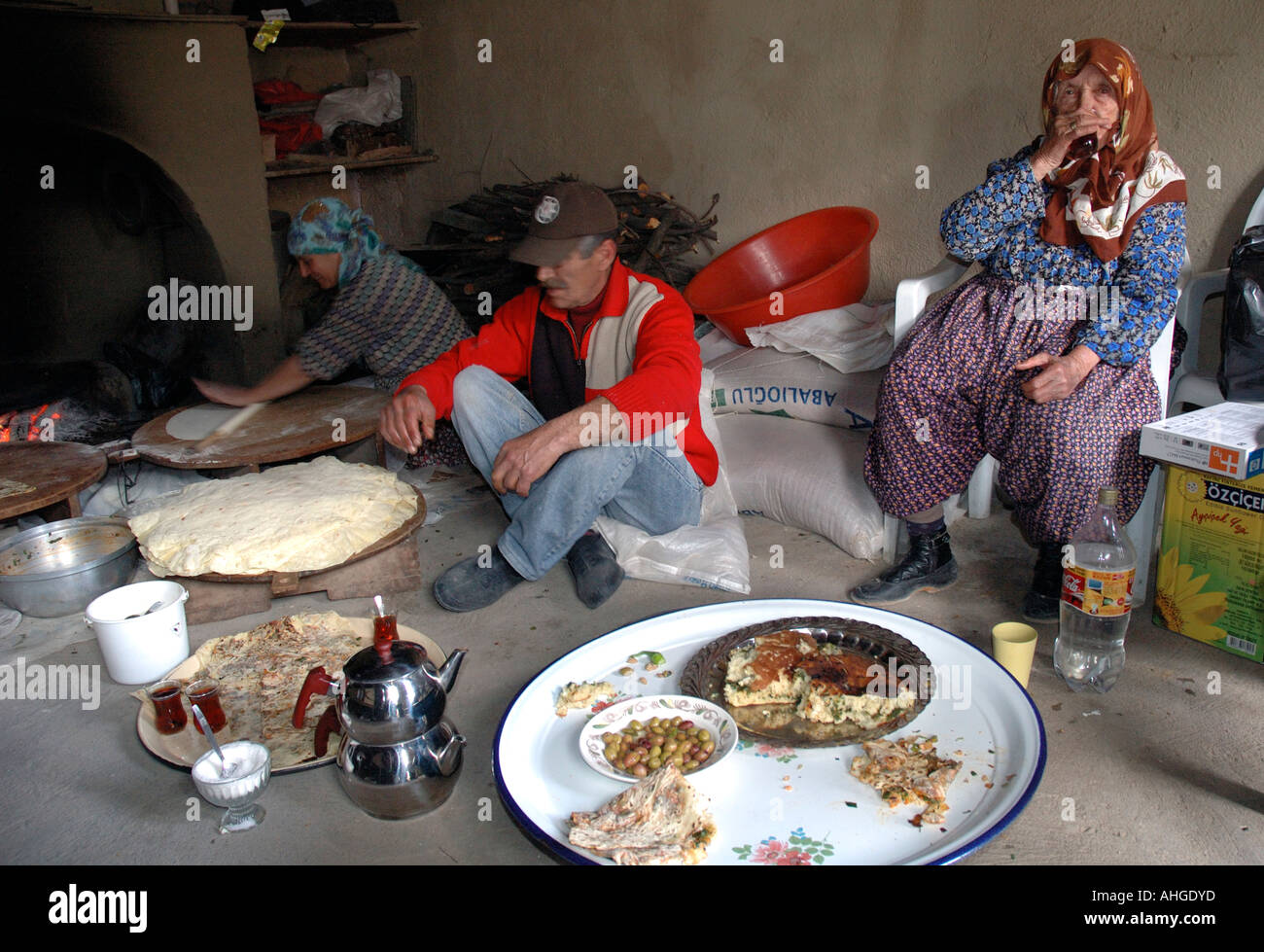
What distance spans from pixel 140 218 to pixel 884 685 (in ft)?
14.9

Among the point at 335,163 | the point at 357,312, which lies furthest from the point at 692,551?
the point at 335,163

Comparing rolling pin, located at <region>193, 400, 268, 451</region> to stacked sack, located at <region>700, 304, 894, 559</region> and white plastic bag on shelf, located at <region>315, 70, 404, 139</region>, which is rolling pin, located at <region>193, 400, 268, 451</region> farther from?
white plastic bag on shelf, located at <region>315, 70, 404, 139</region>

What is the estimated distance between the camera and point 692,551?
2.62m

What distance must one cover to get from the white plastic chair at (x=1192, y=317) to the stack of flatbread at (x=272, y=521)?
2.10 m

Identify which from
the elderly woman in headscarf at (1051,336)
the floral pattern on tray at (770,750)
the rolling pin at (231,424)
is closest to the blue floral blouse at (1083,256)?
the elderly woman in headscarf at (1051,336)

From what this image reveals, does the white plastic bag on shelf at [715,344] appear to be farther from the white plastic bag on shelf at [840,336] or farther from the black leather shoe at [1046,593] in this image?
the black leather shoe at [1046,593]

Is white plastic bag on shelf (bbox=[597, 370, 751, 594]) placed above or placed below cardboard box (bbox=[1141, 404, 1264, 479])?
below

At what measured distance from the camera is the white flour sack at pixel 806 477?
2723 millimetres

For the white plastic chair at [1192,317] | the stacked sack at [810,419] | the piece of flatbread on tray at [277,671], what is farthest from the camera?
the stacked sack at [810,419]

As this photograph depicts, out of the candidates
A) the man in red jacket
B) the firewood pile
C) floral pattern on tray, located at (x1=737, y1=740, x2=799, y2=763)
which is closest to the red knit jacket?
the man in red jacket

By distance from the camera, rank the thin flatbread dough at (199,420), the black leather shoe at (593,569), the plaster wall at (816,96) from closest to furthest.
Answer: the black leather shoe at (593,569) < the plaster wall at (816,96) < the thin flatbread dough at (199,420)

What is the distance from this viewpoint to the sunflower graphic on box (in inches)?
84.4

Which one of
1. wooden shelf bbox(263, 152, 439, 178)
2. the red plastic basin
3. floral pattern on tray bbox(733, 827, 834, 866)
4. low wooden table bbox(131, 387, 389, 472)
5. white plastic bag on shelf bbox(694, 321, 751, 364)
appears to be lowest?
floral pattern on tray bbox(733, 827, 834, 866)

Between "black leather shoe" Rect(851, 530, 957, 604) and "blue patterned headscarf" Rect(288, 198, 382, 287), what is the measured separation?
2.12m
